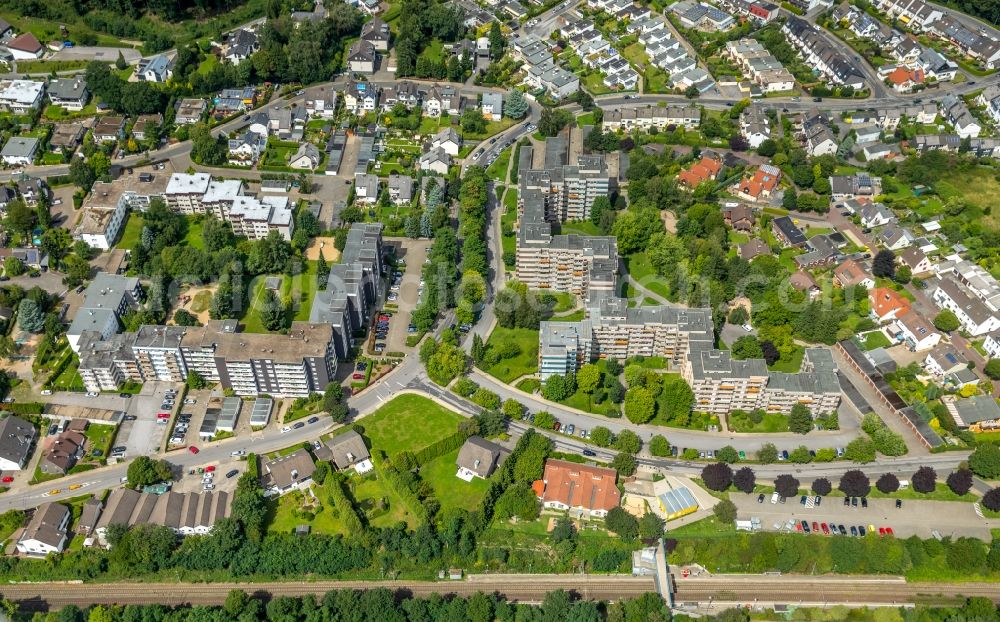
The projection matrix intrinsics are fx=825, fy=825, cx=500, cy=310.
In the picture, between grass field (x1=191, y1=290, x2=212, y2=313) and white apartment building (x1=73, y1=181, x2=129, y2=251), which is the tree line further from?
white apartment building (x1=73, y1=181, x2=129, y2=251)

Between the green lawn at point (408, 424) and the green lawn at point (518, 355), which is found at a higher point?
the green lawn at point (518, 355)

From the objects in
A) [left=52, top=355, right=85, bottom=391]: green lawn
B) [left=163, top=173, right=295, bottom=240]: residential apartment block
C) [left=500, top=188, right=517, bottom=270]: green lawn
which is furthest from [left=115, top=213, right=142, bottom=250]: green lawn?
[left=500, top=188, right=517, bottom=270]: green lawn

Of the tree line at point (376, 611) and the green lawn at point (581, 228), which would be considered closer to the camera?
the tree line at point (376, 611)

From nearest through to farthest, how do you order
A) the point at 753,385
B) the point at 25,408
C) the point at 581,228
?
the point at 753,385 → the point at 25,408 → the point at 581,228

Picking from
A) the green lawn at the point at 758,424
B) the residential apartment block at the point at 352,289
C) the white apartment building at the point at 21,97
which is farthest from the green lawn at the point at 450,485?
the white apartment building at the point at 21,97

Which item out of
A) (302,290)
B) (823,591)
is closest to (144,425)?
(302,290)

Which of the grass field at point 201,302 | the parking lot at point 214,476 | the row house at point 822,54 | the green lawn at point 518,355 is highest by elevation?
the row house at point 822,54

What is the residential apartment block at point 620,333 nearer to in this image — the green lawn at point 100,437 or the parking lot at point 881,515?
the parking lot at point 881,515

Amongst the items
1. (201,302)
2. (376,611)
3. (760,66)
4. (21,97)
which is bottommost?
(201,302)

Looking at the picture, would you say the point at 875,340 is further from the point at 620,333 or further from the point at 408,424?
the point at 408,424
